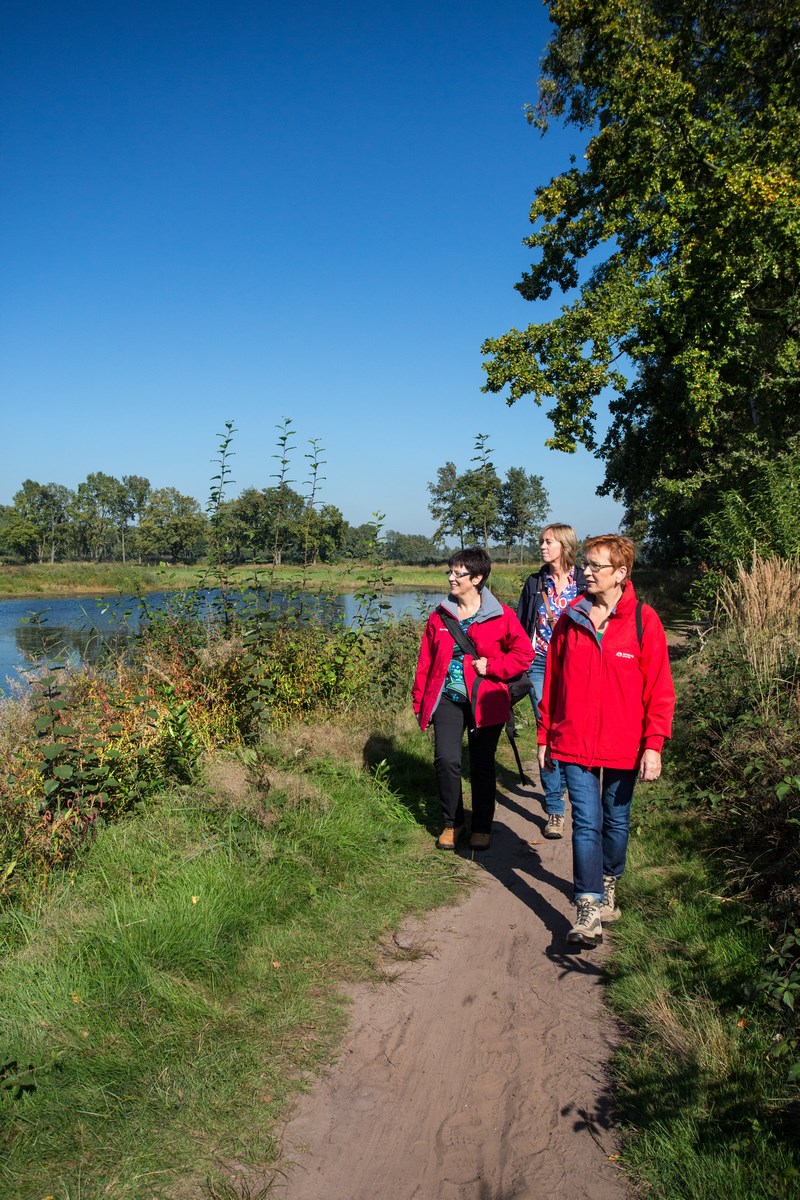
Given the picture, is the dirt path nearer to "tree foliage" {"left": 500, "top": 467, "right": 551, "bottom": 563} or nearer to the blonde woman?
the blonde woman

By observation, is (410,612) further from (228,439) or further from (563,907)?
(563,907)

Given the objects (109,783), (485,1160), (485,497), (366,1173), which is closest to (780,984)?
(485,1160)

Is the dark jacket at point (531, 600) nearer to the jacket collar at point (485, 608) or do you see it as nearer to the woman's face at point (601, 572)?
the jacket collar at point (485, 608)

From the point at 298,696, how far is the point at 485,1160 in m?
5.34

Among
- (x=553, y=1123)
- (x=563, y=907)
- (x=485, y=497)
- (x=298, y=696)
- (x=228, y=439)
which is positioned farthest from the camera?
(x=485, y=497)

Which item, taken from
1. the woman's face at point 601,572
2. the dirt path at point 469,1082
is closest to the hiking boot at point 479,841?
the dirt path at point 469,1082

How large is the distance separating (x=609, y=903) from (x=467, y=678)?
1622mm

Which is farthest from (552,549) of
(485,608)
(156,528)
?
(156,528)

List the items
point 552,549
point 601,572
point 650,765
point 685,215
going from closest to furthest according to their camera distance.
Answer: point 650,765 → point 601,572 → point 552,549 → point 685,215

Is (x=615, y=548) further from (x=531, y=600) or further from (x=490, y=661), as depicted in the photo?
(x=531, y=600)

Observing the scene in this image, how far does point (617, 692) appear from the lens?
3879mm

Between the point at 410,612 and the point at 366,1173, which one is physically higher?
the point at 410,612

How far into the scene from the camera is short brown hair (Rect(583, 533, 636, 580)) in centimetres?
386

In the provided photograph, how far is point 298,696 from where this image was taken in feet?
25.0
